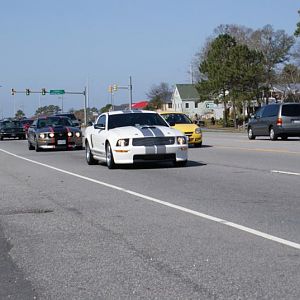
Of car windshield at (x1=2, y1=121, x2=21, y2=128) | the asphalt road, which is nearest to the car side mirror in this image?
the asphalt road

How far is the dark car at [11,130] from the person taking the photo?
4466cm

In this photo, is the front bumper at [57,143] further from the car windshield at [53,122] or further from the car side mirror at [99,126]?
the car side mirror at [99,126]

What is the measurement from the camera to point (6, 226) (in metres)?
8.79

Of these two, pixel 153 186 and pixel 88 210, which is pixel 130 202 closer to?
pixel 88 210

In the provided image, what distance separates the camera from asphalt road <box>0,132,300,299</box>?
18.7 ft

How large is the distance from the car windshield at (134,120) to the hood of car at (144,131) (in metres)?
0.63

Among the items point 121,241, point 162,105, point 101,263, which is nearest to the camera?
point 101,263

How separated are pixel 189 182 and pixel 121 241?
5.88 metres

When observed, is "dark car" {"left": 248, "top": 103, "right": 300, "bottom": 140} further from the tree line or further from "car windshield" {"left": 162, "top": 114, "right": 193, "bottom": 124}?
the tree line

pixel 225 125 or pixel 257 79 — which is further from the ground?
pixel 257 79

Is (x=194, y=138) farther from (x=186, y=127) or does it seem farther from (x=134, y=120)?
(x=134, y=120)

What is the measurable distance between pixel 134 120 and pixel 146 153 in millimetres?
1798

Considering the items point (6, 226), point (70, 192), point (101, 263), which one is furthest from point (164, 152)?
point (101, 263)

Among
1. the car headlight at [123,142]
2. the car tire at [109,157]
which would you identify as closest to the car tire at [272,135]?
the car tire at [109,157]
